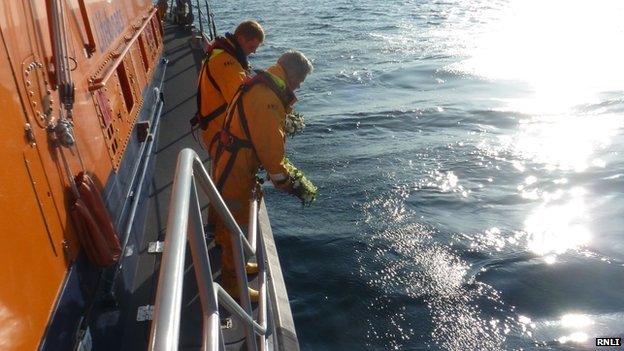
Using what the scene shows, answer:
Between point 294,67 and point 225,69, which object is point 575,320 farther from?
point 225,69

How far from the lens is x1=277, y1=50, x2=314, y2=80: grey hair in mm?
3430

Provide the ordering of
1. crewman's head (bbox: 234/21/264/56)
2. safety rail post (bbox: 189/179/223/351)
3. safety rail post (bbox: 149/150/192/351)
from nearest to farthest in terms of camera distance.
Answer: safety rail post (bbox: 149/150/192/351) → safety rail post (bbox: 189/179/223/351) → crewman's head (bbox: 234/21/264/56)

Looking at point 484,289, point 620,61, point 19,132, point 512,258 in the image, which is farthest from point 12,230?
point 620,61

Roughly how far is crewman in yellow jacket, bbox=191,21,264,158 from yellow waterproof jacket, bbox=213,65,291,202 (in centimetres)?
66

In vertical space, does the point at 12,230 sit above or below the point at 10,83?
below

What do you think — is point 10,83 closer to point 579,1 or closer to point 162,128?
point 162,128

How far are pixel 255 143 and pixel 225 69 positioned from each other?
1.10 m

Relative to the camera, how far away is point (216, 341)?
159cm

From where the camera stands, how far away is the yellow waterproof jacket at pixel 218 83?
4.22 metres

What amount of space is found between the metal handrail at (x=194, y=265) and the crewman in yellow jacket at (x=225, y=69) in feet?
6.30

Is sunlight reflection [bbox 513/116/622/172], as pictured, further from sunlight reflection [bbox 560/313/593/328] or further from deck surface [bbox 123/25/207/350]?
deck surface [bbox 123/25/207/350]

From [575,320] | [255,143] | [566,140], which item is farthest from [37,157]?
[566,140]

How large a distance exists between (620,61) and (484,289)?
36.5 ft

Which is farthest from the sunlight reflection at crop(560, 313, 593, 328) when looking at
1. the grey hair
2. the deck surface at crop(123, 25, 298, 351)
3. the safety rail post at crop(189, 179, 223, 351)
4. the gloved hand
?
the safety rail post at crop(189, 179, 223, 351)
